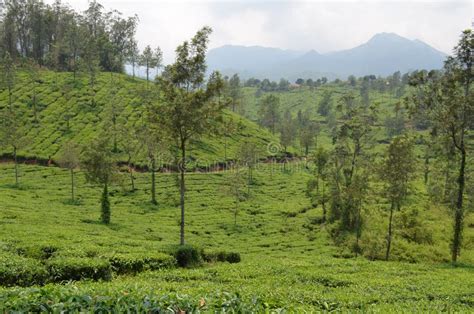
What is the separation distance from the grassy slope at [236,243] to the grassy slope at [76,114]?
10.8 m

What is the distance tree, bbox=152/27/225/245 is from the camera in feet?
90.7

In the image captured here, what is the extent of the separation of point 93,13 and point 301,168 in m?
113

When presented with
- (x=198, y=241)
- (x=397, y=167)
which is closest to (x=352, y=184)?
(x=397, y=167)

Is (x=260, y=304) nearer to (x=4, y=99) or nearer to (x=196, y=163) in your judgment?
(x=196, y=163)

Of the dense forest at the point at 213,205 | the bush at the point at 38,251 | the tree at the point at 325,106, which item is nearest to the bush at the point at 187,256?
the dense forest at the point at 213,205

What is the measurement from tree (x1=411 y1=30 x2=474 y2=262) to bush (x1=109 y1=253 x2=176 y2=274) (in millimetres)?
25439

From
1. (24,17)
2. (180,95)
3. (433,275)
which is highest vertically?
(24,17)

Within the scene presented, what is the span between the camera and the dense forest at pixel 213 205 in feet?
54.7

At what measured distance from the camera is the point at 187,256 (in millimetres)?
24844

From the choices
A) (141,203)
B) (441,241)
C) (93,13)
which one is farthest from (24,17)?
(441,241)

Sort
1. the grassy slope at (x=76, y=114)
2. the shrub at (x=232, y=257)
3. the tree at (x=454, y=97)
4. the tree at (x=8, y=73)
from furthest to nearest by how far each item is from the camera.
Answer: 1. the tree at (x=8, y=73)
2. the grassy slope at (x=76, y=114)
3. the tree at (x=454, y=97)
4. the shrub at (x=232, y=257)

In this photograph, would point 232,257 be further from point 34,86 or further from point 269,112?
point 269,112

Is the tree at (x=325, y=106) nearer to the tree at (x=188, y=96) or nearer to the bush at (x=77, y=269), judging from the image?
the tree at (x=188, y=96)

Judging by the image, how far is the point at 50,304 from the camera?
8828mm
